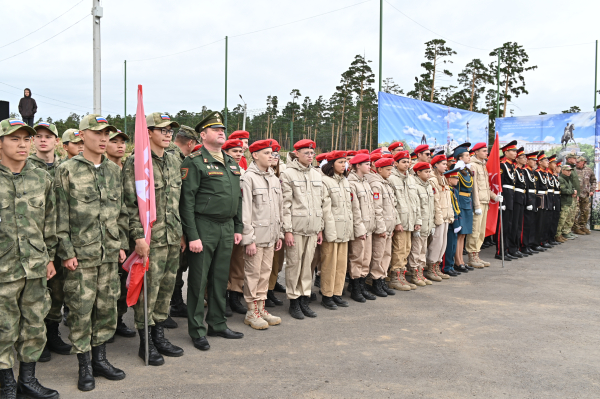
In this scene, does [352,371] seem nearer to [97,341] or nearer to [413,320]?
[413,320]

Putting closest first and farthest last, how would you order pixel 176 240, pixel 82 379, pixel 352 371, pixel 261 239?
1. pixel 82 379
2. pixel 352 371
3. pixel 176 240
4. pixel 261 239

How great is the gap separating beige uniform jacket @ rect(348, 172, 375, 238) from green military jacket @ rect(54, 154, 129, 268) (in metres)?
3.35

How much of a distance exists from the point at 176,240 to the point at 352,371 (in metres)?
1.99

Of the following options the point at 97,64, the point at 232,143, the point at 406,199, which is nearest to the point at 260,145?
the point at 232,143

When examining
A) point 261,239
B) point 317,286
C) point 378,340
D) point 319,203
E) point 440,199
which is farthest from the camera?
point 440,199

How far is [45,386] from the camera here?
352 cm

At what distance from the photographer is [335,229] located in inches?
232

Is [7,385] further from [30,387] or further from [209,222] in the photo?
[209,222]

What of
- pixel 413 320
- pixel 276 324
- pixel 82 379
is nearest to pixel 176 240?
pixel 82 379

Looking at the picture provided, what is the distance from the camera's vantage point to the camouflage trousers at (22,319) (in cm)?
317

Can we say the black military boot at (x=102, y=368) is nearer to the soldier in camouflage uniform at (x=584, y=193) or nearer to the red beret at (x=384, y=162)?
the red beret at (x=384, y=162)

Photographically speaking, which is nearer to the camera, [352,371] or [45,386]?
[45,386]

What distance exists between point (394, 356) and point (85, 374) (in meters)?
2.66

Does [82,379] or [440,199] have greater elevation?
[440,199]
